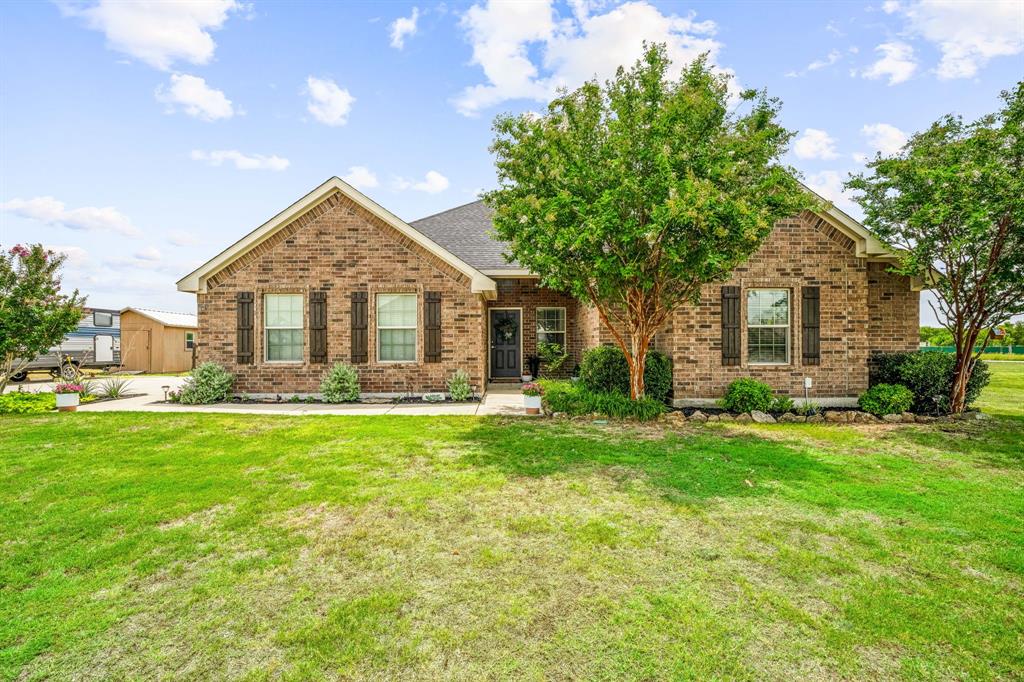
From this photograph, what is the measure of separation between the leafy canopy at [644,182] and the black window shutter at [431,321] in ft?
11.3

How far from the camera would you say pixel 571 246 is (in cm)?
721

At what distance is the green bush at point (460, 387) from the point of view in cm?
1073

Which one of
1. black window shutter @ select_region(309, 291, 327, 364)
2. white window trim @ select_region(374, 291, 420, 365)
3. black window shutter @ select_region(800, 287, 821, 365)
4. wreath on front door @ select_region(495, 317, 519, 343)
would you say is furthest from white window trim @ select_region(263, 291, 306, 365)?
black window shutter @ select_region(800, 287, 821, 365)

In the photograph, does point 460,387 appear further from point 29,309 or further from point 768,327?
point 29,309

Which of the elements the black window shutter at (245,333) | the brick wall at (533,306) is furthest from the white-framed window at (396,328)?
the brick wall at (533,306)

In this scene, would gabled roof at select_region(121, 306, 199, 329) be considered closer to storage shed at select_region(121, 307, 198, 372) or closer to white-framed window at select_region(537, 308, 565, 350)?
storage shed at select_region(121, 307, 198, 372)

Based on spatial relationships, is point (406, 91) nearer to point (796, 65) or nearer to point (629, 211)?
point (629, 211)

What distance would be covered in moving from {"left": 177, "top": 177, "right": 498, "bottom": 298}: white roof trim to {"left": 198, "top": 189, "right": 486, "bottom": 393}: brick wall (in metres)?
0.14

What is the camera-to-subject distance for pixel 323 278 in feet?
36.3

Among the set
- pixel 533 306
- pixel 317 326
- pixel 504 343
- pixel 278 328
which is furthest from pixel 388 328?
pixel 533 306

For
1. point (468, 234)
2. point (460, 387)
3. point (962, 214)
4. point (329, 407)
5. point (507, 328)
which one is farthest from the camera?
point (468, 234)

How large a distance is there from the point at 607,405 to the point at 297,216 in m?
8.43

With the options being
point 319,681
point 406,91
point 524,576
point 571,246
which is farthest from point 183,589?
point 406,91

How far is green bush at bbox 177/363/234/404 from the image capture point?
412 inches
